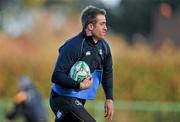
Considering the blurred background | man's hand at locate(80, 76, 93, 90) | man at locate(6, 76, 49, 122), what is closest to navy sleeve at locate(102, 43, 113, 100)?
man's hand at locate(80, 76, 93, 90)

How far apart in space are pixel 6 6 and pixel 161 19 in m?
14.3

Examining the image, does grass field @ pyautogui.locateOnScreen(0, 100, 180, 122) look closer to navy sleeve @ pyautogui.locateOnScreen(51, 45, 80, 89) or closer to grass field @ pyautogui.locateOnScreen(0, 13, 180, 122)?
grass field @ pyautogui.locateOnScreen(0, 13, 180, 122)

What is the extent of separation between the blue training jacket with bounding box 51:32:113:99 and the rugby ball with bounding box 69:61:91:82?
0.16 ft

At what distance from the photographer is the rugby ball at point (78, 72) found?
9.16m

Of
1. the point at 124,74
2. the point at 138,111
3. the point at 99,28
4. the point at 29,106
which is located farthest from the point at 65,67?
the point at 124,74

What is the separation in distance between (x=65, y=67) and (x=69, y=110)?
21.4 inches

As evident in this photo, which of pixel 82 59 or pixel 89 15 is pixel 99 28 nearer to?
pixel 89 15

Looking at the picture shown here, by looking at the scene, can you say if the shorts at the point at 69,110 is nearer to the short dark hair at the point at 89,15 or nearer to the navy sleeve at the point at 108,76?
the navy sleeve at the point at 108,76

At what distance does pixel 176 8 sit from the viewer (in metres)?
48.2

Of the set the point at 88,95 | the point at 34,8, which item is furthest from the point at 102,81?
the point at 34,8

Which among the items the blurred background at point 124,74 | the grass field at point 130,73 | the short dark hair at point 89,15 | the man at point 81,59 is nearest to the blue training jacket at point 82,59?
the man at point 81,59

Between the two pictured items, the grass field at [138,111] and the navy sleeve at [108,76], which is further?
the grass field at [138,111]

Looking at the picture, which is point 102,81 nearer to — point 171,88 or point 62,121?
point 62,121

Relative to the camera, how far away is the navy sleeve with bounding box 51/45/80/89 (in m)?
9.05
